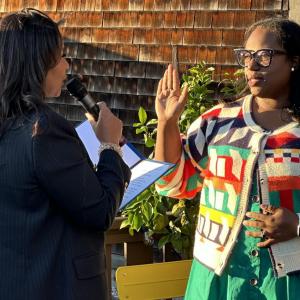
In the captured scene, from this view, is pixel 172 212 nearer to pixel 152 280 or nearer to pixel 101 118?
pixel 152 280

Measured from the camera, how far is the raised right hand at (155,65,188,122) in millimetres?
2902

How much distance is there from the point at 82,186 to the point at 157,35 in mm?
4107

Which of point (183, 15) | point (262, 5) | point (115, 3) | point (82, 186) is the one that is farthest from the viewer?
point (115, 3)

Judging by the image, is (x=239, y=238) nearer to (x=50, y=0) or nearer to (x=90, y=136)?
(x=90, y=136)

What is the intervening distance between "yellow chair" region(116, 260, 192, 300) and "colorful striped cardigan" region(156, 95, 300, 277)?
70 centimetres

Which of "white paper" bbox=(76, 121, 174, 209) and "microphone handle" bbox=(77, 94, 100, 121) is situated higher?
"microphone handle" bbox=(77, 94, 100, 121)

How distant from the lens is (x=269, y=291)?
2568mm

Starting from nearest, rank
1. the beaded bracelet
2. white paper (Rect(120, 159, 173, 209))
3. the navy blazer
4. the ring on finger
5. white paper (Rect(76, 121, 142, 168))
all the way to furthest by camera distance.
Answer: the navy blazer
the beaded bracelet
the ring on finger
white paper (Rect(120, 159, 173, 209))
white paper (Rect(76, 121, 142, 168))

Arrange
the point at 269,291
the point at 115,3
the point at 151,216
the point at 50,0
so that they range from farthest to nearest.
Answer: the point at 50,0 < the point at 115,3 < the point at 151,216 < the point at 269,291

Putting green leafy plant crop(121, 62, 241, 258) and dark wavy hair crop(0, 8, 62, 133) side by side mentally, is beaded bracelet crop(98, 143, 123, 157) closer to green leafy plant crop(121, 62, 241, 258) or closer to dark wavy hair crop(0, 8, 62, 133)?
dark wavy hair crop(0, 8, 62, 133)

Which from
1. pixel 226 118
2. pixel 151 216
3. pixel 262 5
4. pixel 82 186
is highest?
pixel 262 5

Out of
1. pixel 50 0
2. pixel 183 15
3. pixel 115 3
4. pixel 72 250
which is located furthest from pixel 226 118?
pixel 50 0

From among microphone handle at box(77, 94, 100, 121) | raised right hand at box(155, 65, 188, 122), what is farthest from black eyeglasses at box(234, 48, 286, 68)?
microphone handle at box(77, 94, 100, 121)

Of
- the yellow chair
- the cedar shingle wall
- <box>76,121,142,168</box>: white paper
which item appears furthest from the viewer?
the cedar shingle wall
